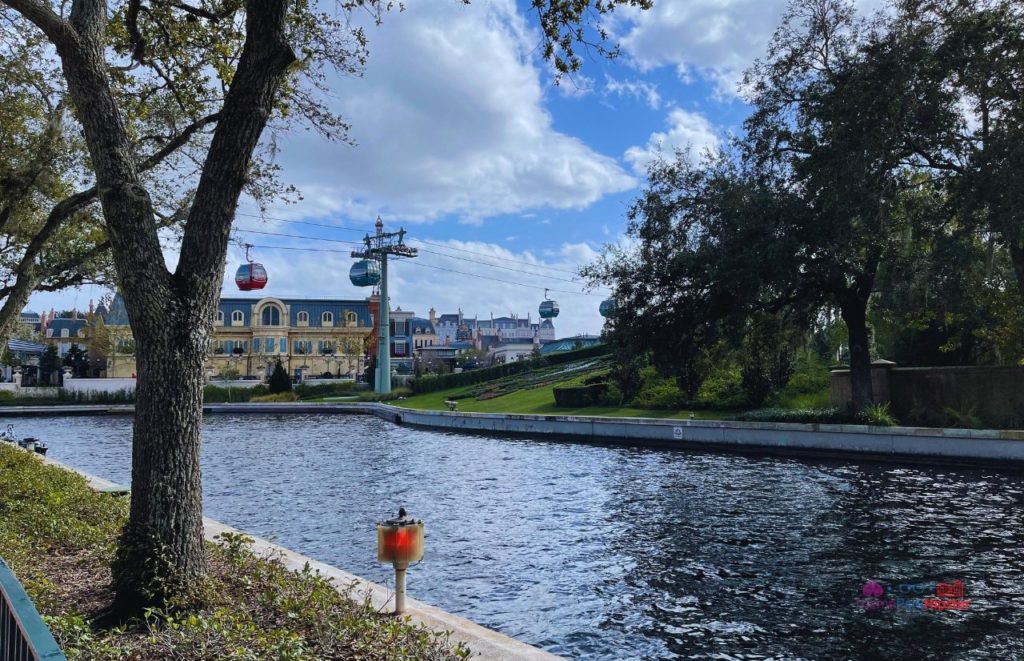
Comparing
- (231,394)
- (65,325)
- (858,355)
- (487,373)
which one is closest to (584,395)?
(858,355)

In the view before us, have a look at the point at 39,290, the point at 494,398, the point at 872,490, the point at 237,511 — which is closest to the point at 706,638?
the point at 872,490

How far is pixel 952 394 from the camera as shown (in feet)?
77.5

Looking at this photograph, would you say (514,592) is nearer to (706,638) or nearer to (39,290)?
(706,638)

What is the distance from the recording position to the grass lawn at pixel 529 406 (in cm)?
3072

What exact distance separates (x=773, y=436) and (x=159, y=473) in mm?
20264

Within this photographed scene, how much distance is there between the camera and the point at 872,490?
15328mm

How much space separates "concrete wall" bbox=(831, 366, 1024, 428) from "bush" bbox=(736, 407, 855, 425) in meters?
2.33

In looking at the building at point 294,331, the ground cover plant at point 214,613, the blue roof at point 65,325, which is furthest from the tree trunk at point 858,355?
the blue roof at point 65,325

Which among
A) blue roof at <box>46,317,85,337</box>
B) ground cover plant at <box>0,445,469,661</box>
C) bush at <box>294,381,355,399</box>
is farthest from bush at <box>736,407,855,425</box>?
blue roof at <box>46,317,85,337</box>

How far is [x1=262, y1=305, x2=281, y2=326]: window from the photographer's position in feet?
317

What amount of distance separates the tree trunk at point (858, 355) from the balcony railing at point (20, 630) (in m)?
24.3

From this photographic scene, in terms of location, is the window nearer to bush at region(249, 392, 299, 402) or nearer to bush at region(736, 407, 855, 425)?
bush at region(249, 392, 299, 402)

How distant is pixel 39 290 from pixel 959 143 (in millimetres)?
27133

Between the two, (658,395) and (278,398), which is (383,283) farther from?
(658,395)
